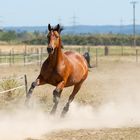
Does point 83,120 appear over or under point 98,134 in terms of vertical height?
under

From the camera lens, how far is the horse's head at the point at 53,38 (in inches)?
397

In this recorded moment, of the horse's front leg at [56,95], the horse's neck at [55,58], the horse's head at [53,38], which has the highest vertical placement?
the horse's head at [53,38]

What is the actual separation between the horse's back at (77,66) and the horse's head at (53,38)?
1320 millimetres

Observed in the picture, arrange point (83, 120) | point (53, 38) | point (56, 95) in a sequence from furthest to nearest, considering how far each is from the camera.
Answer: point (83, 120) → point (56, 95) → point (53, 38)

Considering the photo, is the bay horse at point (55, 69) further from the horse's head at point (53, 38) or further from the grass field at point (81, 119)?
the grass field at point (81, 119)

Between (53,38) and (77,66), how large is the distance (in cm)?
196

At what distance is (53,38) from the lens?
10.3 metres

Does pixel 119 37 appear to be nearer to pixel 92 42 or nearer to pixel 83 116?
pixel 92 42

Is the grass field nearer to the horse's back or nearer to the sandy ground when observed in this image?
the sandy ground

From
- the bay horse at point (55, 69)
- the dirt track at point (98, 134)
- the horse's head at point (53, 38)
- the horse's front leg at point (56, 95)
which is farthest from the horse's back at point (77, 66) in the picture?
the dirt track at point (98, 134)

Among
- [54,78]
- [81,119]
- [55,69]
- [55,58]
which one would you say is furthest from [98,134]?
[81,119]

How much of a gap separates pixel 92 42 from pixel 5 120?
292 feet

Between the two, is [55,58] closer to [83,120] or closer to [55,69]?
[55,69]

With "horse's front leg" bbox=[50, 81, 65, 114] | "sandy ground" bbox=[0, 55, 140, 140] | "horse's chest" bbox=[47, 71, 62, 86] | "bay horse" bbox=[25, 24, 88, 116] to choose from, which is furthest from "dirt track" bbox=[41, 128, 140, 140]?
"horse's chest" bbox=[47, 71, 62, 86]
